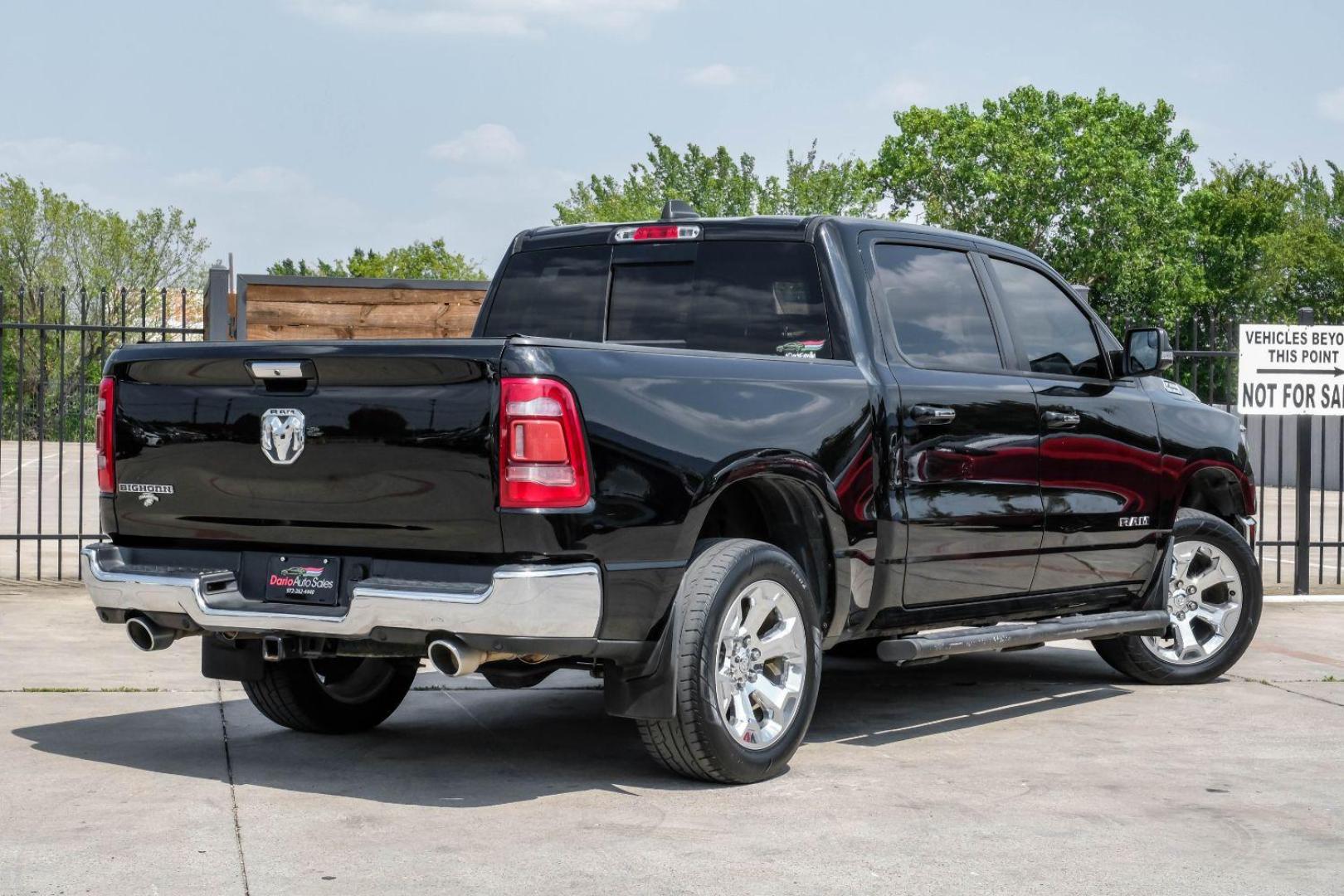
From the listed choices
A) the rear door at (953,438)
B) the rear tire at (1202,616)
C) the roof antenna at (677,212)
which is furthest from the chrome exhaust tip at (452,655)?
the rear tire at (1202,616)

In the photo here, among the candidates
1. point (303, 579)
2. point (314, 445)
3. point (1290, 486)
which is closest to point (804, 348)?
point (314, 445)

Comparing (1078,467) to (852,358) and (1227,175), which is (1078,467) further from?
(1227,175)

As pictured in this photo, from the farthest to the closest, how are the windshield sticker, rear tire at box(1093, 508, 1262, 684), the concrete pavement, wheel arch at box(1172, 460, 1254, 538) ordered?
wheel arch at box(1172, 460, 1254, 538) < rear tire at box(1093, 508, 1262, 684) < the windshield sticker < the concrete pavement

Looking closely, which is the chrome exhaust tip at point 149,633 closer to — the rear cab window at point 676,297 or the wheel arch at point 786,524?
the wheel arch at point 786,524

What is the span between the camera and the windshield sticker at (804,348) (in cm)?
670

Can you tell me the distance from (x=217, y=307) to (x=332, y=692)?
5.80 metres

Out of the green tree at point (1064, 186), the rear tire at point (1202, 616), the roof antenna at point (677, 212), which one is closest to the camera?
the roof antenna at point (677, 212)

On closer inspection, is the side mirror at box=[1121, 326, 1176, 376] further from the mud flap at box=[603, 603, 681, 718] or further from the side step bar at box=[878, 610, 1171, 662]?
the mud flap at box=[603, 603, 681, 718]

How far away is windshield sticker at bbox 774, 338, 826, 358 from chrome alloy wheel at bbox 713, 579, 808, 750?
3.47 feet

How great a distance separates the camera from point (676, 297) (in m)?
7.11

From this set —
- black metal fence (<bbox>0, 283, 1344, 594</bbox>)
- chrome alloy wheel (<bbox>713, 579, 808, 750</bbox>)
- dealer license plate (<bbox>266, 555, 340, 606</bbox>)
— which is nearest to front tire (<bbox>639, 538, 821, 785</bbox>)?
chrome alloy wheel (<bbox>713, 579, 808, 750</bbox>)

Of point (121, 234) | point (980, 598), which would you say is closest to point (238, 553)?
point (980, 598)

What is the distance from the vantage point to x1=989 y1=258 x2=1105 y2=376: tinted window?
25.1 feet

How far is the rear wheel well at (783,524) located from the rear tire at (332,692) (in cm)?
134
